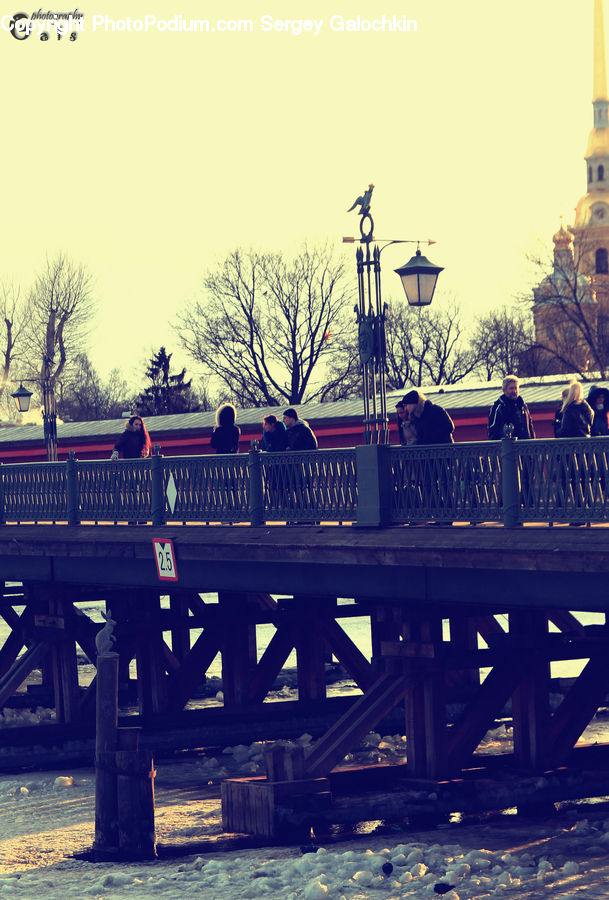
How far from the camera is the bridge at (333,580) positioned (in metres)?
13.0

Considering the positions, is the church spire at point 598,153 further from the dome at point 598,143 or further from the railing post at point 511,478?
the railing post at point 511,478

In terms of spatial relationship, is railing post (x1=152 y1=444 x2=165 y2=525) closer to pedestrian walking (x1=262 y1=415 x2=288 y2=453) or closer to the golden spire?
pedestrian walking (x1=262 y1=415 x2=288 y2=453)

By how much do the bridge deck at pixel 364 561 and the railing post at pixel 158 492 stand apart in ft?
0.45

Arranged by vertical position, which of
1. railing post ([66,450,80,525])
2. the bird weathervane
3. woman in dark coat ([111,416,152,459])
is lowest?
railing post ([66,450,80,525])

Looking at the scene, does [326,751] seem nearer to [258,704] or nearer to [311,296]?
[258,704]

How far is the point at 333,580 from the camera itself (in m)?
15.2

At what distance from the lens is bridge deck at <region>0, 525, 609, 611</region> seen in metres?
12.5

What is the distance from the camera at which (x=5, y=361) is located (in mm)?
64062

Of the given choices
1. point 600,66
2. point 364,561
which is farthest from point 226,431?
point 600,66

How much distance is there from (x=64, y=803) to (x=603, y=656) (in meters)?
6.17

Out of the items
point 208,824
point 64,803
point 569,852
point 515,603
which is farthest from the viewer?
point 64,803

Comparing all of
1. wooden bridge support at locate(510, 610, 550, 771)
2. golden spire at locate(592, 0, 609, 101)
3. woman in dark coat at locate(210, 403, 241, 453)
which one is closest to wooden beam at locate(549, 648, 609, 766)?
wooden bridge support at locate(510, 610, 550, 771)

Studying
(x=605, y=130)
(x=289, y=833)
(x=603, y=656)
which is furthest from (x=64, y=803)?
(x=605, y=130)

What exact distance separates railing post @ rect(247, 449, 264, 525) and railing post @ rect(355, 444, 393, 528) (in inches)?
65.2
